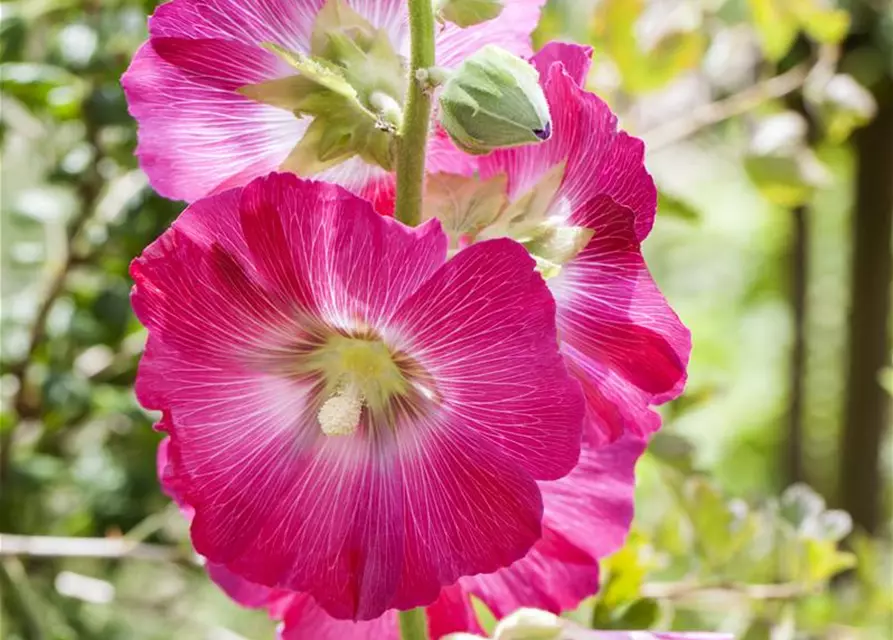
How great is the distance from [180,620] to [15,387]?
16cm

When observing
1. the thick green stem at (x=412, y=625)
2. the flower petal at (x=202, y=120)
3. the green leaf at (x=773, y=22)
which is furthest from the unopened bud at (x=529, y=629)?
the green leaf at (x=773, y=22)

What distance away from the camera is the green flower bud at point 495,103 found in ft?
0.70

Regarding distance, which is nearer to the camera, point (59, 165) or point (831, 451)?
point (59, 165)

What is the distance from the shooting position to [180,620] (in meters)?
0.65

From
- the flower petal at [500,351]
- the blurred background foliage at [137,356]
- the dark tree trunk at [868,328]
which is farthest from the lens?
the dark tree trunk at [868,328]

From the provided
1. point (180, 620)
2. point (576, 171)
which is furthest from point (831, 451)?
point (576, 171)

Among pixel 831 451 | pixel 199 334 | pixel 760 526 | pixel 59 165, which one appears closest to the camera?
pixel 199 334

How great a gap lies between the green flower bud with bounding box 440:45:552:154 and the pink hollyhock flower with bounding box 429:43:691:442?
2 centimetres

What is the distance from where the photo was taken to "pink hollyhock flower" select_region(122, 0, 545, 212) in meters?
0.25

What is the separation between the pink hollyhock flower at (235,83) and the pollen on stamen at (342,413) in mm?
48

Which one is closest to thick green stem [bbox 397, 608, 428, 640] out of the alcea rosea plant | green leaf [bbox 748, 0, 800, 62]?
the alcea rosea plant

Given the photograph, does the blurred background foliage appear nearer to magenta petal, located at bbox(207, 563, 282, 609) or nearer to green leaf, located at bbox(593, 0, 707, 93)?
green leaf, located at bbox(593, 0, 707, 93)

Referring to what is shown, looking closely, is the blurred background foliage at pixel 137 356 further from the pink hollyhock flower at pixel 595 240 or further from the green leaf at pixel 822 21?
the pink hollyhock flower at pixel 595 240

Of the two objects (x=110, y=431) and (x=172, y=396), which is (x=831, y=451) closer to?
(x=110, y=431)
